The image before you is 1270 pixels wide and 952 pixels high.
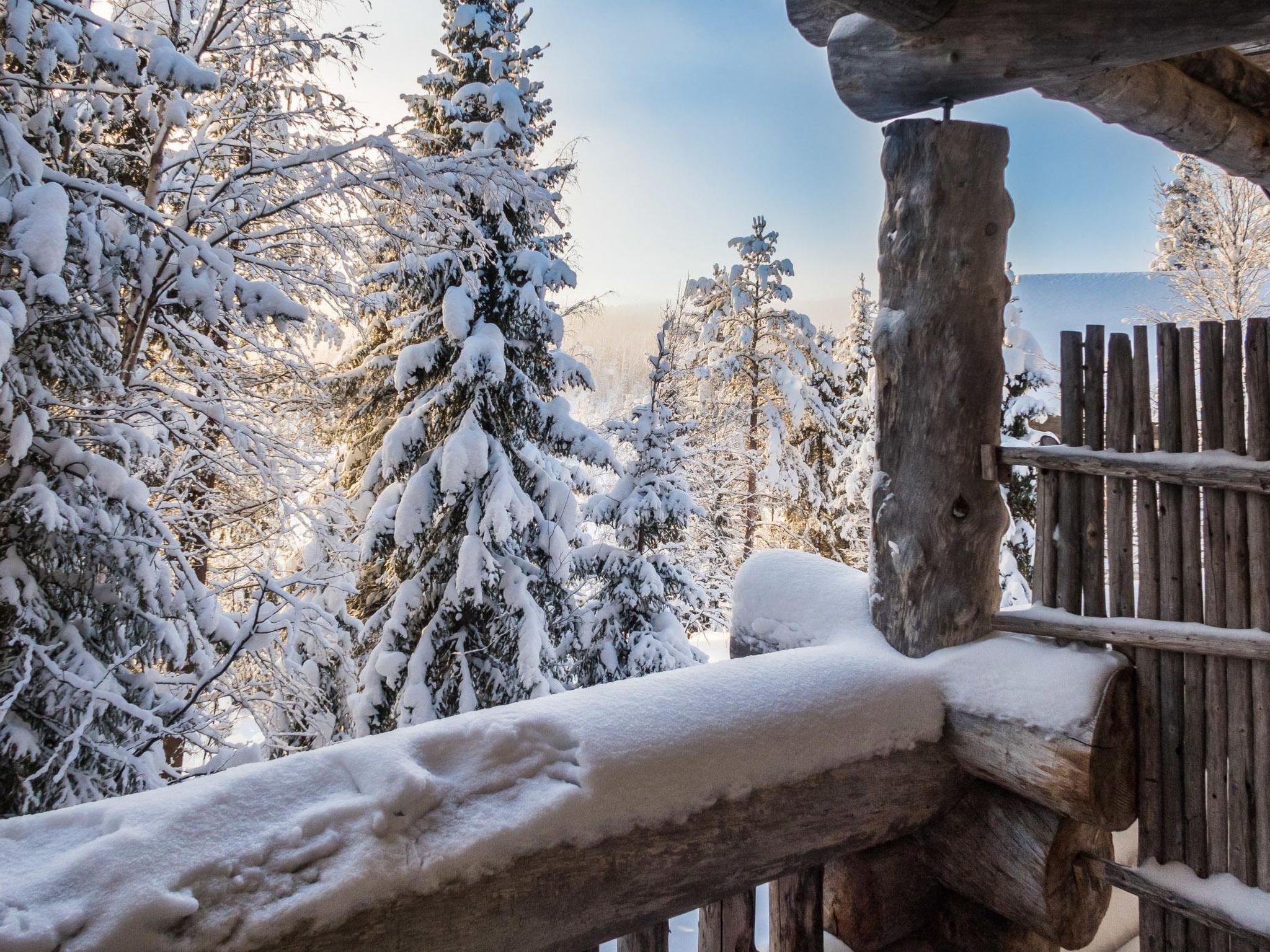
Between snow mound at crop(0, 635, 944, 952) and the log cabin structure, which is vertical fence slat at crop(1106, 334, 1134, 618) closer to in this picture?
the log cabin structure

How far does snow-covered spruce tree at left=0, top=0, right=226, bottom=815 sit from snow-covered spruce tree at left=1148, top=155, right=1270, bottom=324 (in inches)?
652

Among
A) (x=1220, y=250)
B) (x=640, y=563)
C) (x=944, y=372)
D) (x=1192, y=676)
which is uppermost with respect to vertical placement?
(x=1220, y=250)

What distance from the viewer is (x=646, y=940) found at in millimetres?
1604

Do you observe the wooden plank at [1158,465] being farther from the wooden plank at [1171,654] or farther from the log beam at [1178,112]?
the log beam at [1178,112]

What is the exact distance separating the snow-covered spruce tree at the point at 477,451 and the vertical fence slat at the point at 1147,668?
6.03m

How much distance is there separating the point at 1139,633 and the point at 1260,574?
1.11 ft

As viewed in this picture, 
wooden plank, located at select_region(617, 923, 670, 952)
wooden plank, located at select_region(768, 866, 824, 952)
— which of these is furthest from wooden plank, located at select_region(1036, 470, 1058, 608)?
wooden plank, located at select_region(617, 923, 670, 952)

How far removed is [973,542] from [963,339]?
678 millimetres

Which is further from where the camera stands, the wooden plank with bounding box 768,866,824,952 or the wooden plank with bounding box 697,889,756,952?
the wooden plank with bounding box 768,866,824,952

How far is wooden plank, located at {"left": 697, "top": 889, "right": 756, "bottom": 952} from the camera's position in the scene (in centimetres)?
177

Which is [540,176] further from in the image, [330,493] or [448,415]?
[330,493]

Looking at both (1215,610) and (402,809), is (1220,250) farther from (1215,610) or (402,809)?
(402,809)

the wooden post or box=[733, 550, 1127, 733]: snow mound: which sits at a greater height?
the wooden post

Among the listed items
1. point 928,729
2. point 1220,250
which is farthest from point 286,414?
point 1220,250
